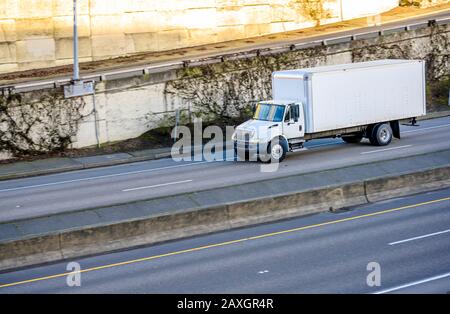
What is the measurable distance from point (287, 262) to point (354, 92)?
1504 cm

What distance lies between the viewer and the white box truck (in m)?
30.3

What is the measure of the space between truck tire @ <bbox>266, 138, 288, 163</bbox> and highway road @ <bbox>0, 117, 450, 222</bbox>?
12.5 inches

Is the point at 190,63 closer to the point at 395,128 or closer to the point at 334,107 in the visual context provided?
the point at 334,107

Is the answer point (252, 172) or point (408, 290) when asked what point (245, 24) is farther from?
point (408, 290)

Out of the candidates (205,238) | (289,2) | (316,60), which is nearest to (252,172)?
(205,238)

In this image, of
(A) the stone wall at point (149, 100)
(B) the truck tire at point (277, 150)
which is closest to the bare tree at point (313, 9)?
(A) the stone wall at point (149, 100)

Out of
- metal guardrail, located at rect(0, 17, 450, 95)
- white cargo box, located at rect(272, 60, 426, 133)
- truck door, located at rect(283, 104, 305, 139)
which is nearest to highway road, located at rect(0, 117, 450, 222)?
truck door, located at rect(283, 104, 305, 139)

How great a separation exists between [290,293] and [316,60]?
28.8m

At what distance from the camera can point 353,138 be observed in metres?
33.2

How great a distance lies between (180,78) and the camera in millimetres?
39125

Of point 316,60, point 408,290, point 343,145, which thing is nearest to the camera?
point 408,290

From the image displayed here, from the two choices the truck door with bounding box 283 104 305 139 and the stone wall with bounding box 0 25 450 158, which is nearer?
the truck door with bounding box 283 104 305 139

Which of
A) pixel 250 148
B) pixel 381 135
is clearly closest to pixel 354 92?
pixel 381 135

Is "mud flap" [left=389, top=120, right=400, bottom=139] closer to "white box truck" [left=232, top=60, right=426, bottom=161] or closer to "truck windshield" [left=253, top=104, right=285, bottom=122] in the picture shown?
"white box truck" [left=232, top=60, right=426, bottom=161]
